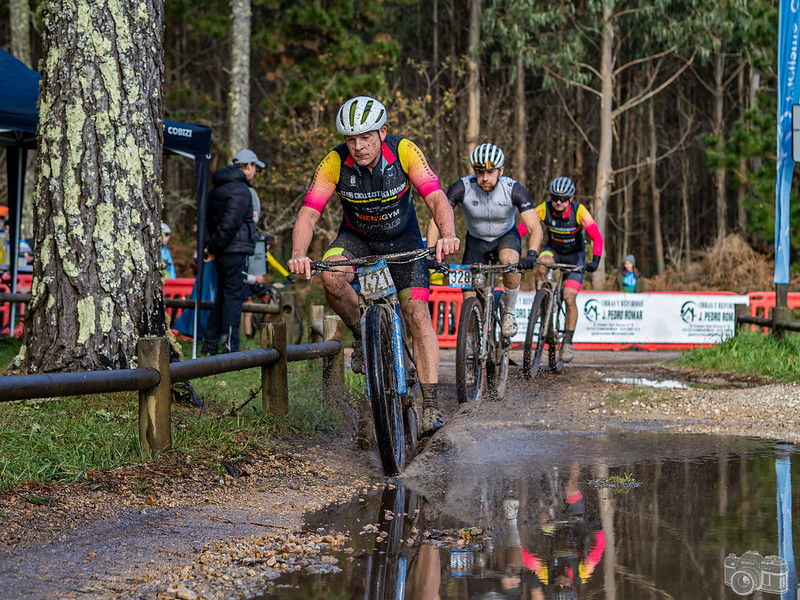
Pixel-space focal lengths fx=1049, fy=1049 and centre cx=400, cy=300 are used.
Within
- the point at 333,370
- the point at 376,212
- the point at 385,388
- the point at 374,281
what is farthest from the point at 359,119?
the point at 333,370

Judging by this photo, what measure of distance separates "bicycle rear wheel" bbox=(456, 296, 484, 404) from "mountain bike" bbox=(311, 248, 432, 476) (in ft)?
6.51

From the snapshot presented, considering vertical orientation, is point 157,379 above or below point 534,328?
below

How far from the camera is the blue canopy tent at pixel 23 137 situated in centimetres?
1067

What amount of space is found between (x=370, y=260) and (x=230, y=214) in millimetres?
5927

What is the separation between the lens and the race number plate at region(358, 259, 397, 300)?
6.53 meters

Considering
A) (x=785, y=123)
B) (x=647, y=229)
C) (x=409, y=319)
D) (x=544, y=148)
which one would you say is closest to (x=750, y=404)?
(x=409, y=319)

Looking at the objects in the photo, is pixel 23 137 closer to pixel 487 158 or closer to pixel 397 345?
pixel 487 158

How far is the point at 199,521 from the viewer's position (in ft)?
16.7

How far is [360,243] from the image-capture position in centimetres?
723

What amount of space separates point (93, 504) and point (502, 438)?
3.37 metres

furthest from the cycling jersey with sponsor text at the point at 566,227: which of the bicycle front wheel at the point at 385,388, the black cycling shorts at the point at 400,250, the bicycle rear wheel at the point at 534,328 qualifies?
the bicycle front wheel at the point at 385,388

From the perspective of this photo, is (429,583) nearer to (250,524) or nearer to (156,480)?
(250,524)

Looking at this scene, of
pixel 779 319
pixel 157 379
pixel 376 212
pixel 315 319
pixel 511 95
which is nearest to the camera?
pixel 157 379

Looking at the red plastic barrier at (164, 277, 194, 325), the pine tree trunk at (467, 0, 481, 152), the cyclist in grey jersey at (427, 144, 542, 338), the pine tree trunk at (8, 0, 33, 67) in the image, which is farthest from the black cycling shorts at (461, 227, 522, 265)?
the pine tree trunk at (467, 0, 481, 152)
